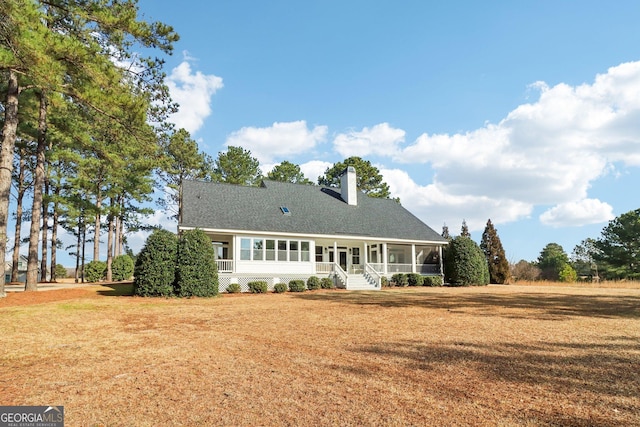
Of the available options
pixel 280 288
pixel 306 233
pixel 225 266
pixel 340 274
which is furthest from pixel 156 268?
pixel 340 274

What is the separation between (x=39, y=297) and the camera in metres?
14.2

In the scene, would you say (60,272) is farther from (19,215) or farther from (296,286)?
(296,286)

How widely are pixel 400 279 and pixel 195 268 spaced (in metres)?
13.8

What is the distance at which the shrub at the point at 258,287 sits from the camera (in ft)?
65.4

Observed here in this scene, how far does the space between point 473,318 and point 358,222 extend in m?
17.0

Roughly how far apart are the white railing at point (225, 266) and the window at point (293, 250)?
372 centimetres

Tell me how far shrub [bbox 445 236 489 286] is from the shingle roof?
1.83m

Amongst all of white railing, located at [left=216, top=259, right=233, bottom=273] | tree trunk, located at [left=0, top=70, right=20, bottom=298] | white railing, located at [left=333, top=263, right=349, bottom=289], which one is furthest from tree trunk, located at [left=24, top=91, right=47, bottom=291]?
white railing, located at [left=333, top=263, right=349, bottom=289]

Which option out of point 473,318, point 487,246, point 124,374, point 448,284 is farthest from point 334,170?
point 124,374

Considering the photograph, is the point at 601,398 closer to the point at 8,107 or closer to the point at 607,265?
the point at 8,107

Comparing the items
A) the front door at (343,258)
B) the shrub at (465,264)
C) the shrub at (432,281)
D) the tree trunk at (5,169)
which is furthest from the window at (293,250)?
the tree trunk at (5,169)

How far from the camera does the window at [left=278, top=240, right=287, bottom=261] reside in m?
22.9

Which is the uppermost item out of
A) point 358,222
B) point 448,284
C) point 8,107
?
point 8,107

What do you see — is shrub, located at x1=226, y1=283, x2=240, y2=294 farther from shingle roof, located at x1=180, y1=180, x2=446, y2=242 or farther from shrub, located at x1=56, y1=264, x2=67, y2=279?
shrub, located at x1=56, y1=264, x2=67, y2=279
